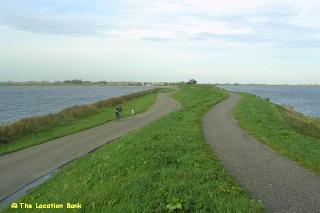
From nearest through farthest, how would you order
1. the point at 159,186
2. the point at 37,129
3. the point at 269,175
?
the point at 159,186 < the point at 269,175 < the point at 37,129

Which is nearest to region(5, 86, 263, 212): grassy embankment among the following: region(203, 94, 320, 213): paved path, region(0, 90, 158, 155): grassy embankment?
region(203, 94, 320, 213): paved path

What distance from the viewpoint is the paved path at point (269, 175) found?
9.02m

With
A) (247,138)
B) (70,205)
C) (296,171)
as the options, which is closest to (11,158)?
(247,138)

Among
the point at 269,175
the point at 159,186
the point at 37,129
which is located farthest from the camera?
the point at 37,129

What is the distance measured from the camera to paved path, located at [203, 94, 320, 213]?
902 centimetres

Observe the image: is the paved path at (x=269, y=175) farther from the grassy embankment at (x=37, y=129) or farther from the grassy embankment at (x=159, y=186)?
the grassy embankment at (x=37, y=129)

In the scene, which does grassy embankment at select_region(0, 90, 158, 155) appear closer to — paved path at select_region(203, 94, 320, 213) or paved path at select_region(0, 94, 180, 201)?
paved path at select_region(0, 94, 180, 201)

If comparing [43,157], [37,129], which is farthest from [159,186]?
[37,129]

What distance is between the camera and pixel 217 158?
14.0m

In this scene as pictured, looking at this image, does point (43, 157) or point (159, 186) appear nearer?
point (159, 186)

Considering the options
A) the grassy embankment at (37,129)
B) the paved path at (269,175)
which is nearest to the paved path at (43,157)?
the grassy embankment at (37,129)

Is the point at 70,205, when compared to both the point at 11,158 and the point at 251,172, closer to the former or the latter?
the point at 251,172

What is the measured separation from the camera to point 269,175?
11469 mm

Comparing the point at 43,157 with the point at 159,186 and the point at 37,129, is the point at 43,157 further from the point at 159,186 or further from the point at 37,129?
the point at 159,186
